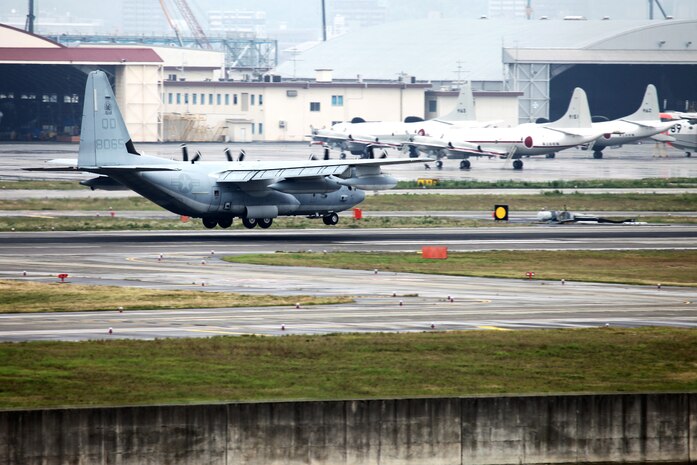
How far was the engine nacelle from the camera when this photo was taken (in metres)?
67.8

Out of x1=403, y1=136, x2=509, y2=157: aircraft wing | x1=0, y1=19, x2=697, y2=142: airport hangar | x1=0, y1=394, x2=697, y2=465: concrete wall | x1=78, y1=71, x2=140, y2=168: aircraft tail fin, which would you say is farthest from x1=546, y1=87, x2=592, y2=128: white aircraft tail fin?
x1=0, y1=394, x2=697, y2=465: concrete wall

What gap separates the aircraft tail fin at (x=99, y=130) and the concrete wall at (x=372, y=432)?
38947 mm

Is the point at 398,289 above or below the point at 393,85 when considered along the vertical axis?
below

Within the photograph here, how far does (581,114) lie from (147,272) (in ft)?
328

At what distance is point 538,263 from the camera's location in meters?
55.6

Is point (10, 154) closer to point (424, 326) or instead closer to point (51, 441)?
point (424, 326)

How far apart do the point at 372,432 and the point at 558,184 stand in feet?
274

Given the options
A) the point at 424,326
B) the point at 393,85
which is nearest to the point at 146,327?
the point at 424,326

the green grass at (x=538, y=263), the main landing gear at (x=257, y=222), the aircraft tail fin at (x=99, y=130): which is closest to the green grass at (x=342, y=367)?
the green grass at (x=538, y=263)

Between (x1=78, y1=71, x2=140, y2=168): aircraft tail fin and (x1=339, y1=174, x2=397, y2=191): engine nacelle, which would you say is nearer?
(x1=78, y1=71, x2=140, y2=168): aircraft tail fin

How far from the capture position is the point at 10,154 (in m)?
136

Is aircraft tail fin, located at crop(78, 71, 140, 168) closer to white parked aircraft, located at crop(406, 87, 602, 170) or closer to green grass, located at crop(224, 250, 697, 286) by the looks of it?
green grass, located at crop(224, 250, 697, 286)

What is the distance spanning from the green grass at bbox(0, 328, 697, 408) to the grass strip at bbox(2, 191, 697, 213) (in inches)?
1992

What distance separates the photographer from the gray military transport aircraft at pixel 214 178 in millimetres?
61469
